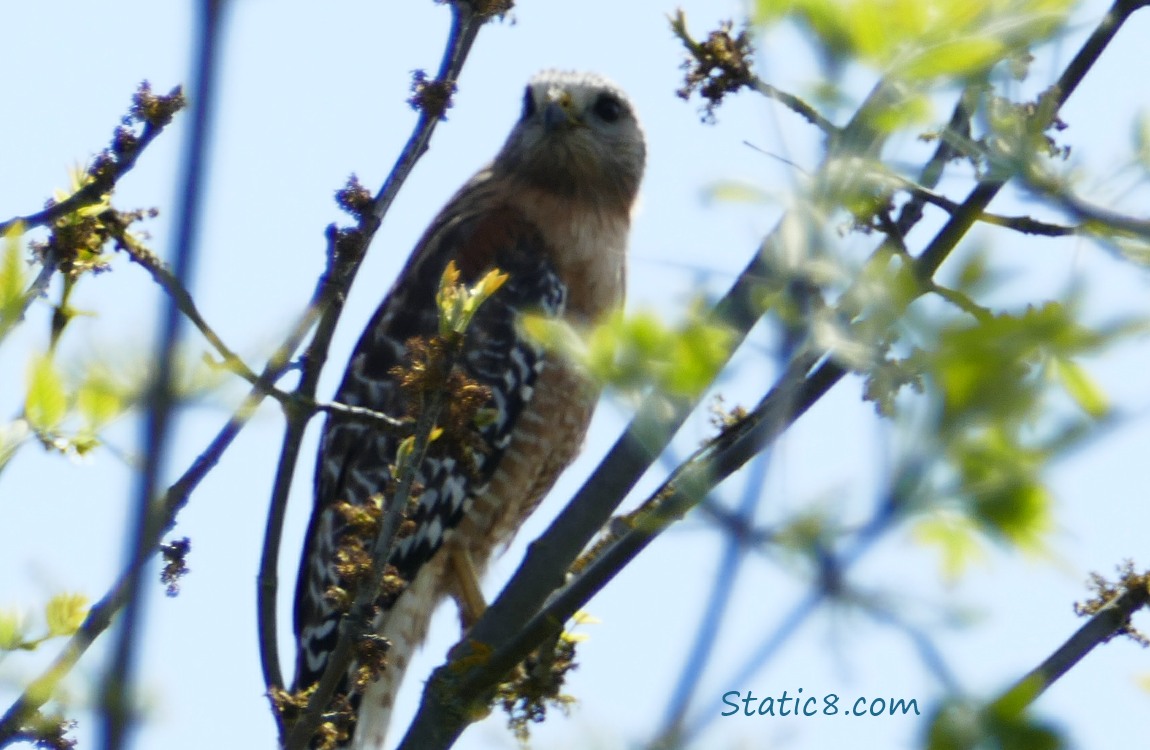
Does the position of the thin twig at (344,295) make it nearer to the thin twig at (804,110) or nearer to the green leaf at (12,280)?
the green leaf at (12,280)

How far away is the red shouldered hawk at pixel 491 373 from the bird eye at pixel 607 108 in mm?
45

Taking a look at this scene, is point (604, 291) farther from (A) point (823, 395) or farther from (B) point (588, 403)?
(A) point (823, 395)

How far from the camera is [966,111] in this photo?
1.89 m

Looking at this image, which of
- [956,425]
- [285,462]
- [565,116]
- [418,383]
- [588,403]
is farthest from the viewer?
[565,116]

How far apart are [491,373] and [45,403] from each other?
404 centimetres

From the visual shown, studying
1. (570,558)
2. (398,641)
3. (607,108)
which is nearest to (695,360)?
(570,558)

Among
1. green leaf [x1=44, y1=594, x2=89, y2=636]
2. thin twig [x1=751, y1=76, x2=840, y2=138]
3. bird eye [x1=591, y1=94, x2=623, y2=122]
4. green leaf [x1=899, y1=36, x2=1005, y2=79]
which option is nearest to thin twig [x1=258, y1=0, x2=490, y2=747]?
green leaf [x1=44, y1=594, x2=89, y2=636]

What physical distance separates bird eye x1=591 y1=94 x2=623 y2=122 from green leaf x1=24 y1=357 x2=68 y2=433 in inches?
210

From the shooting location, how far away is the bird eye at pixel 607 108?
7855 mm

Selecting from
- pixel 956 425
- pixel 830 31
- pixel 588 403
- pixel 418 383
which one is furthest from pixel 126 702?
pixel 588 403

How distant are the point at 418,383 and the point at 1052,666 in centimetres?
135

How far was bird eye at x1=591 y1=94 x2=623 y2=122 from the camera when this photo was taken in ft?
25.8

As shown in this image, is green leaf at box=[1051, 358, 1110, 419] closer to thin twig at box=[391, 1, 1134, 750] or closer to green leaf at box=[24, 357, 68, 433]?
thin twig at box=[391, 1, 1134, 750]

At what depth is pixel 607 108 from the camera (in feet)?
26.0
